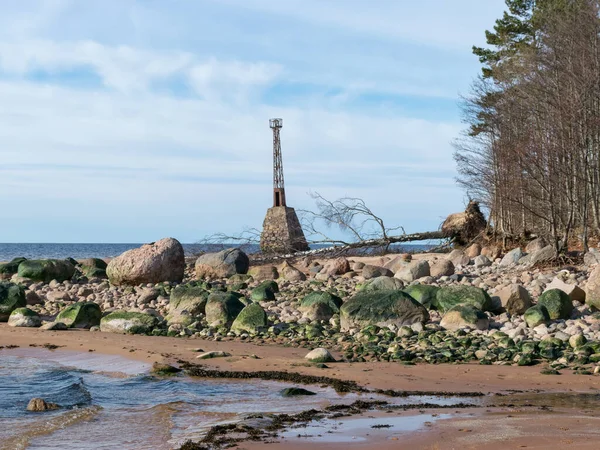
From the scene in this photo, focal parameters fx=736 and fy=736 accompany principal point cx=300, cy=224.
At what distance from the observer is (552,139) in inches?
736

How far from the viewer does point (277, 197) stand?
40.9 m

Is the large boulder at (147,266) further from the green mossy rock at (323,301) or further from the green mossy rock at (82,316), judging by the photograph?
the green mossy rock at (323,301)

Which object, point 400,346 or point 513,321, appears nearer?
point 400,346

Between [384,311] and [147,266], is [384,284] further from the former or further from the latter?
[147,266]

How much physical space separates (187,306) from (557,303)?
22.2 ft

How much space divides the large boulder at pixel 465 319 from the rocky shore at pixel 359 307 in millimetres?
17

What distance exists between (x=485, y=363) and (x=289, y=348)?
3.08m

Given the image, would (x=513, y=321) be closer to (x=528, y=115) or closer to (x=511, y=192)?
(x=511, y=192)

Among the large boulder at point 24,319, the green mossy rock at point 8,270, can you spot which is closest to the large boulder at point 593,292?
the large boulder at point 24,319

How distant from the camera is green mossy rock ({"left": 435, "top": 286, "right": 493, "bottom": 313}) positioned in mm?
12750

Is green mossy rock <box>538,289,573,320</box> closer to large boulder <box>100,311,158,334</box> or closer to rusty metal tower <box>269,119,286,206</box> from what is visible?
large boulder <box>100,311,158,334</box>

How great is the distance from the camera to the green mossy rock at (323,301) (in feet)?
45.3

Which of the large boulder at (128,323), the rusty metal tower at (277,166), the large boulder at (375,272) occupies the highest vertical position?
the rusty metal tower at (277,166)

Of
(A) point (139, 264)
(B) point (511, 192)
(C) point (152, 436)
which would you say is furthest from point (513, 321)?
(A) point (139, 264)
